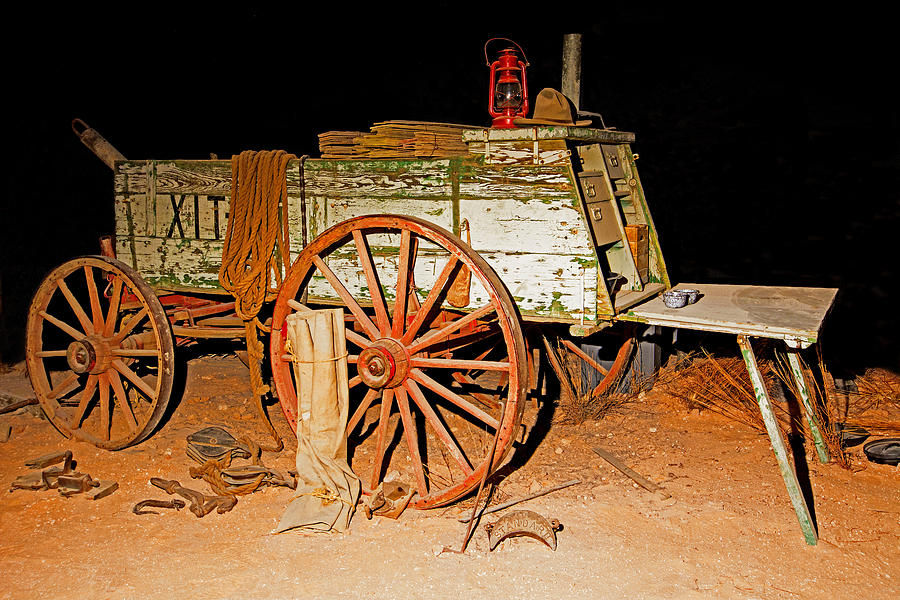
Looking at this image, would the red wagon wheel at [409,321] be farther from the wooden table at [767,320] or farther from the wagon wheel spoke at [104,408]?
the wagon wheel spoke at [104,408]

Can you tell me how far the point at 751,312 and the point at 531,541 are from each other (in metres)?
1.53

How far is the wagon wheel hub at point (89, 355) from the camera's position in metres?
4.46

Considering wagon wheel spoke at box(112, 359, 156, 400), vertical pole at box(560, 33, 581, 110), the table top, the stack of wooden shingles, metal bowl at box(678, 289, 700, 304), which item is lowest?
wagon wheel spoke at box(112, 359, 156, 400)

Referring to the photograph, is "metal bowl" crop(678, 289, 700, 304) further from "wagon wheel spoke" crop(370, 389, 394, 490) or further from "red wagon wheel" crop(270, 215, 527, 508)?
"wagon wheel spoke" crop(370, 389, 394, 490)

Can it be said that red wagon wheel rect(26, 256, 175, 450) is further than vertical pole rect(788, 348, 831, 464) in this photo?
Yes

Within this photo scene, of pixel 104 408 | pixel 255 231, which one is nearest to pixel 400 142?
pixel 255 231

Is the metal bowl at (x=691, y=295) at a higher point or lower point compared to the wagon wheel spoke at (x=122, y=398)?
higher

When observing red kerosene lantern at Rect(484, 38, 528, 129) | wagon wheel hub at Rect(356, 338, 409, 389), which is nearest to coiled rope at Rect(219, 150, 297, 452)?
wagon wheel hub at Rect(356, 338, 409, 389)

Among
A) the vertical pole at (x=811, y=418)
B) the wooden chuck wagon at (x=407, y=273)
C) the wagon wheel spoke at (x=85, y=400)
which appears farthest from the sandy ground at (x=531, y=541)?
the wooden chuck wagon at (x=407, y=273)

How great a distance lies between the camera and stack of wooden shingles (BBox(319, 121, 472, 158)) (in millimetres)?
3832

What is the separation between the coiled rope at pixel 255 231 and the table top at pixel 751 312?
1.96 metres

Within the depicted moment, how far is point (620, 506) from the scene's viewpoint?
3.77 meters

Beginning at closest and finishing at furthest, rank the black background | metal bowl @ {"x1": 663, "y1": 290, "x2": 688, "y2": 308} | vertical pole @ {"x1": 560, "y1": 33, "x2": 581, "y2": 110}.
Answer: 1. metal bowl @ {"x1": 663, "y1": 290, "x2": 688, "y2": 308}
2. vertical pole @ {"x1": 560, "y1": 33, "x2": 581, "y2": 110}
3. the black background

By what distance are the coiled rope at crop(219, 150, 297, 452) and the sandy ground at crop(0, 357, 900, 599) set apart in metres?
1.04
